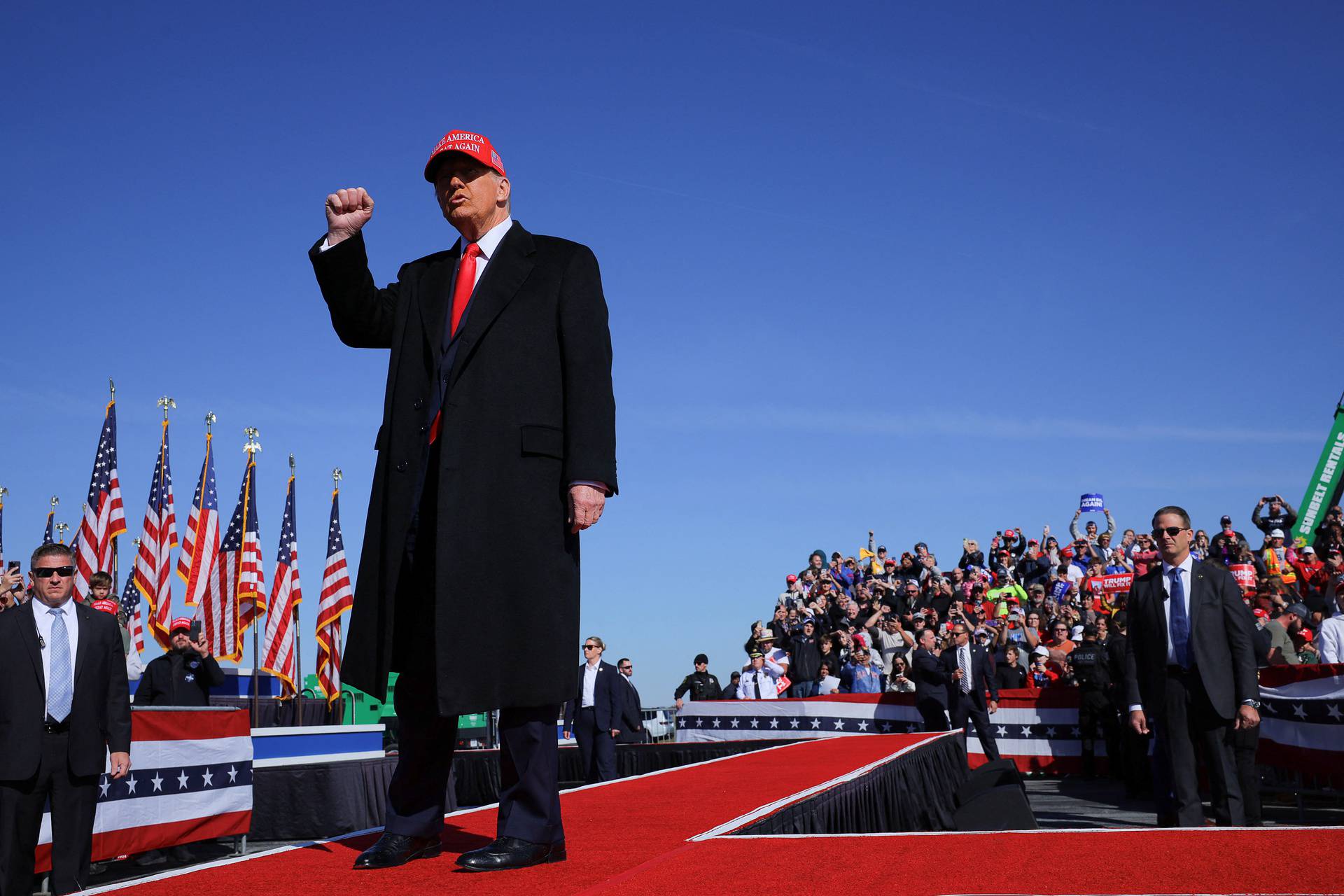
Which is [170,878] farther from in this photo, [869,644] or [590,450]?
[869,644]

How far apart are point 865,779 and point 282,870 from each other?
12.7 feet

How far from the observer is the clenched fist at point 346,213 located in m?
3.36

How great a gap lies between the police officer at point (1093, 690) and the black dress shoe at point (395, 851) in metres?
12.3

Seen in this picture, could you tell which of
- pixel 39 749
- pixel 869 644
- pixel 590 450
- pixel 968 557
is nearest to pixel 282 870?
pixel 590 450

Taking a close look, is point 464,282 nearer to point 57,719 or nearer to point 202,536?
point 57,719

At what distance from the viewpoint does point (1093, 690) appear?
15.1m

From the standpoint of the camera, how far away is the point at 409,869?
10.3 ft

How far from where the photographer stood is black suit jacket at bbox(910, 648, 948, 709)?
51.0ft

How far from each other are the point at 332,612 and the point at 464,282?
18.0m

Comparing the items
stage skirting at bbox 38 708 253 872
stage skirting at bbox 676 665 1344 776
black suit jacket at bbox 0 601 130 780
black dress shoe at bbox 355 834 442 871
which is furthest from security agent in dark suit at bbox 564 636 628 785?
black dress shoe at bbox 355 834 442 871

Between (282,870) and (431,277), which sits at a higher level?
(431,277)

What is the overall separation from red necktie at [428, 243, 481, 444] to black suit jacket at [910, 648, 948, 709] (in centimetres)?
1302

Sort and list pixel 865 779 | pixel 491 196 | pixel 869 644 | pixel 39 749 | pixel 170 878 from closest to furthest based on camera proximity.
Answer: pixel 170 878 < pixel 491 196 < pixel 39 749 < pixel 865 779 < pixel 869 644

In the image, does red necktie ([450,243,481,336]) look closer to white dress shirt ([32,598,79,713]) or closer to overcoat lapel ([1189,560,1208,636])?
white dress shirt ([32,598,79,713])
